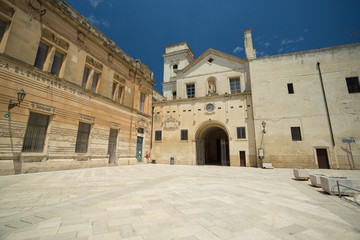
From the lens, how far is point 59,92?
423 inches

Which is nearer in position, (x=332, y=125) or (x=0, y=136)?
(x=0, y=136)

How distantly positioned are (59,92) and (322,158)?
2319cm

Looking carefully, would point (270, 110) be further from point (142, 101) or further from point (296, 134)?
point (142, 101)

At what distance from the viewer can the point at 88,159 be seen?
12359 millimetres

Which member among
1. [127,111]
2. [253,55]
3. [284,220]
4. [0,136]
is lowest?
[284,220]

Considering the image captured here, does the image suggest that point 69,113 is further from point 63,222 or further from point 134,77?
point 63,222

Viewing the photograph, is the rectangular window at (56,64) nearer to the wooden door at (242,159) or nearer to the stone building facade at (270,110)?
the stone building facade at (270,110)

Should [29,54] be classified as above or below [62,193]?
above

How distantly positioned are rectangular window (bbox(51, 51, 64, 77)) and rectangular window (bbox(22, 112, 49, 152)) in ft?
10.4

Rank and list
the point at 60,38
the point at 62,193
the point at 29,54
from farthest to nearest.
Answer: the point at 60,38, the point at 29,54, the point at 62,193

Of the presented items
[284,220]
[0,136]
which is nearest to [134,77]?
[0,136]

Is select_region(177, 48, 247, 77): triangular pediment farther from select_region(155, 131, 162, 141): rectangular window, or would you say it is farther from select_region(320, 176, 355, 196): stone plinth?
select_region(320, 176, 355, 196): stone plinth

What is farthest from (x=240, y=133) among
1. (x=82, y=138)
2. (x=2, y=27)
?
(x=2, y=27)

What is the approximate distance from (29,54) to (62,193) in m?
8.94
